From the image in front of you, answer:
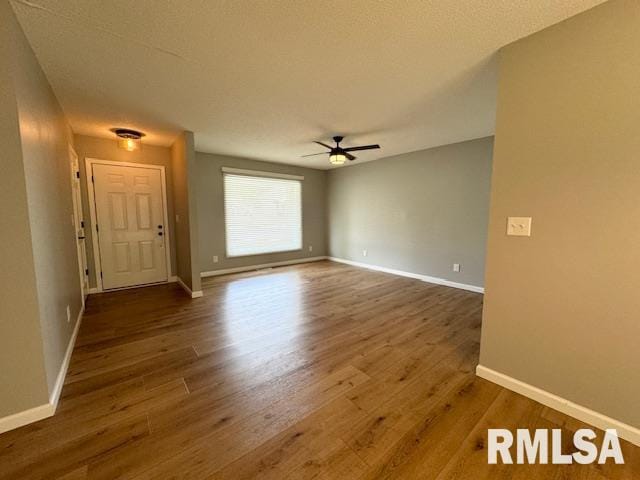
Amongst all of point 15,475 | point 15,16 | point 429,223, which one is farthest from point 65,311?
point 429,223

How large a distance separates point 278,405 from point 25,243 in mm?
1779

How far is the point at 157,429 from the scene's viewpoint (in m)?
1.49

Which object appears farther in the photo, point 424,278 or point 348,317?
point 424,278

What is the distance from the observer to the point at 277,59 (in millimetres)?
1938

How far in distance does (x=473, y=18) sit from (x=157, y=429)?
9.99 feet

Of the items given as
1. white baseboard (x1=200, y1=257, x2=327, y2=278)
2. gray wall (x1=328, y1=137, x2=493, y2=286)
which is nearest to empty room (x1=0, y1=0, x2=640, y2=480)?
gray wall (x1=328, y1=137, x2=493, y2=286)

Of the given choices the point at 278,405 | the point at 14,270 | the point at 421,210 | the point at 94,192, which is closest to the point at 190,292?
the point at 94,192

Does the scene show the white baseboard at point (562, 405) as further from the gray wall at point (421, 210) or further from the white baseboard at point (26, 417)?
the white baseboard at point (26, 417)

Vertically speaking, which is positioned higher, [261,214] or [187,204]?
[187,204]

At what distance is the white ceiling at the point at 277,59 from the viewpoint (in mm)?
1470

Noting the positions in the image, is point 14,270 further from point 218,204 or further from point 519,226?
point 218,204

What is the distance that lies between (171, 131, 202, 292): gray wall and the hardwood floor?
92 centimetres

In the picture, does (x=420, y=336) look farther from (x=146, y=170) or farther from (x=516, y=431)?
(x=146, y=170)

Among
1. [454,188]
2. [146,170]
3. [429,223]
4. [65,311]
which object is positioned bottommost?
[65,311]
